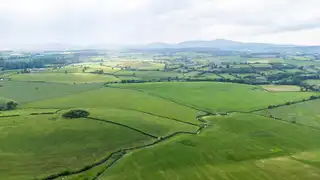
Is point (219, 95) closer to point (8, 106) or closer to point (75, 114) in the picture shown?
point (75, 114)

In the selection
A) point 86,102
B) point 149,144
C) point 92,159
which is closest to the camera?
point 92,159

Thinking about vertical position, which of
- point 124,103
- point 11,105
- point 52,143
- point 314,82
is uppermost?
point 314,82

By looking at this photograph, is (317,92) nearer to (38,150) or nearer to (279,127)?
(279,127)

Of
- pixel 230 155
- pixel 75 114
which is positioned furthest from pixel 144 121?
pixel 230 155

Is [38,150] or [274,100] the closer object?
[38,150]

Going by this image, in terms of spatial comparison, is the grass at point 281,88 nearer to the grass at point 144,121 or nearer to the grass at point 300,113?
the grass at point 300,113

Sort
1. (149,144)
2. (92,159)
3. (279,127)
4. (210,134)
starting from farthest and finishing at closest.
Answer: (279,127), (210,134), (149,144), (92,159)

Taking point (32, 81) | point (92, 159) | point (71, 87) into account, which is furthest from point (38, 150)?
point (32, 81)
